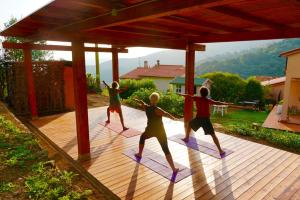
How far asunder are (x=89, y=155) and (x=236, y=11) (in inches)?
187

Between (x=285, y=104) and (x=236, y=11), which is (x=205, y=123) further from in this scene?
(x=285, y=104)

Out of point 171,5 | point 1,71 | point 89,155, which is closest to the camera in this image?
point 171,5

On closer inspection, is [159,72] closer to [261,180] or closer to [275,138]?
[275,138]

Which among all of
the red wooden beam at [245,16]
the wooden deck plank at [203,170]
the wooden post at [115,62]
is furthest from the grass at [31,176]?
the wooden post at [115,62]

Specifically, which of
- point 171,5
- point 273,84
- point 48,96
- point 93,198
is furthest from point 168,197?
point 273,84

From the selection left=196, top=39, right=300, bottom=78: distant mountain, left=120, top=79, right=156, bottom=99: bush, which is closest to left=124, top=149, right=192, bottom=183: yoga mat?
left=120, top=79, right=156, bottom=99: bush

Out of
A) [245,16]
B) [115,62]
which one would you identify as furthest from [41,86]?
[245,16]

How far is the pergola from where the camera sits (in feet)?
11.2

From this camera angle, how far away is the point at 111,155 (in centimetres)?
601

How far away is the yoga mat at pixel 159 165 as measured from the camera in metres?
4.95

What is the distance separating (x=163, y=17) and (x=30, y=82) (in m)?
6.84

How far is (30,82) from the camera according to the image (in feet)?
29.8

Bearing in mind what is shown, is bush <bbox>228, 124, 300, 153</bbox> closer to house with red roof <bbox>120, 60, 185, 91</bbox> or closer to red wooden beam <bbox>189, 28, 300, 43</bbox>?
red wooden beam <bbox>189, 28, 300, 43</bbox>

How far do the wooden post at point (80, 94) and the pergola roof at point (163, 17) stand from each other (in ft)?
1.23
